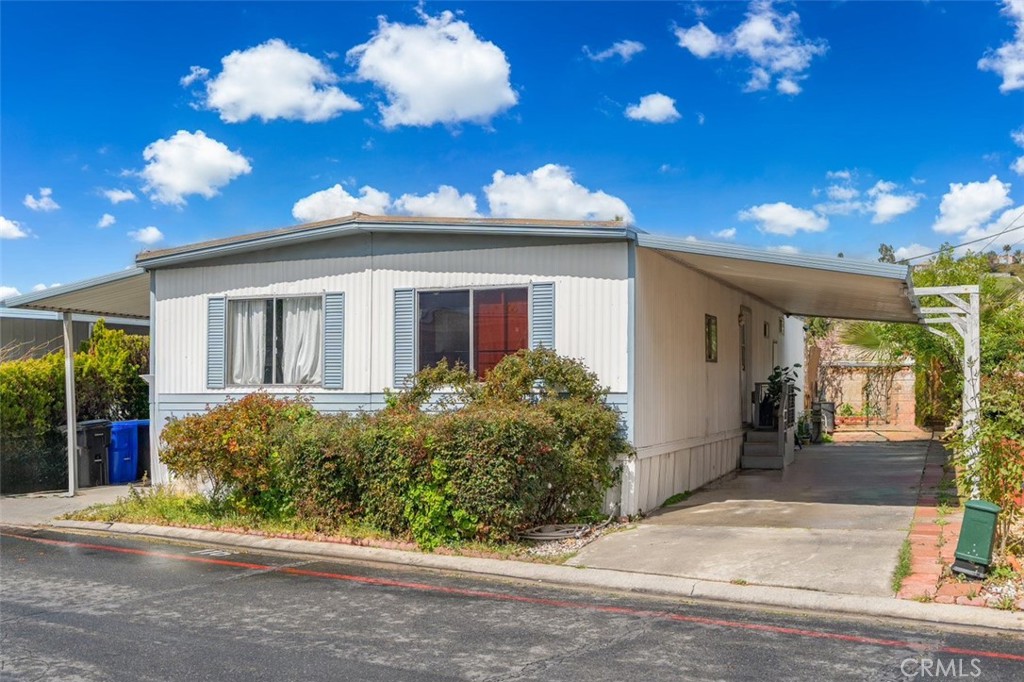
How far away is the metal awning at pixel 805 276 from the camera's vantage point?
10.2m

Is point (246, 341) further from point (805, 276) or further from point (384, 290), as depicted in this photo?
point (805, 276)

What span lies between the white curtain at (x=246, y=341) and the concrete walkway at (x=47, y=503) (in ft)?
9.22

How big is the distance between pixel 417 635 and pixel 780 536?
15.7 ft

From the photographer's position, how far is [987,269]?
2177 cm

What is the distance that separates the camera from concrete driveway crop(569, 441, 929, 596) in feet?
27.1

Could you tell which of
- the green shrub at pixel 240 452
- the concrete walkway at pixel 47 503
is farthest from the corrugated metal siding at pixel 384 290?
the concrete walkway at pixel 47 503

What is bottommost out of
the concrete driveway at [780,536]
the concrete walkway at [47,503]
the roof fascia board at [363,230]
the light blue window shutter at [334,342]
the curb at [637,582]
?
the concrete walkway at [47,503]

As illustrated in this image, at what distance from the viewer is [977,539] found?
7633 mm

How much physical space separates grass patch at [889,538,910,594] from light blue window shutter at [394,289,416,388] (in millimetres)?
6326

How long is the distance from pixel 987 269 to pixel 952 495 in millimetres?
11178

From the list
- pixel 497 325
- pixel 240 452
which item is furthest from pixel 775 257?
pixel 240 452

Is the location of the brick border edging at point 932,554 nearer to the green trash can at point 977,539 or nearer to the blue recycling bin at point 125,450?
the green trash can at point 977,539

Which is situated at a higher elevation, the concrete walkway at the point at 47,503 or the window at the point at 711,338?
the window at the point at 711,338

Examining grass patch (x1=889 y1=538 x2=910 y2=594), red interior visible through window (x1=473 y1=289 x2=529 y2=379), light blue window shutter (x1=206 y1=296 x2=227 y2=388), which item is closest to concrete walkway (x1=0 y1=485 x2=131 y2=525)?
light blue window shutter (x1=206 y1=296 x2=227 y2=388)
